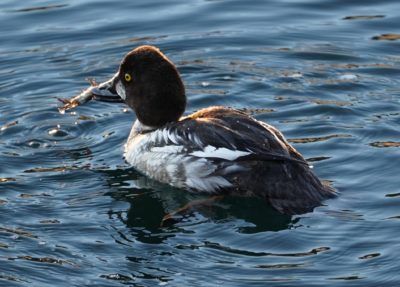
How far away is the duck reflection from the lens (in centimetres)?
1019

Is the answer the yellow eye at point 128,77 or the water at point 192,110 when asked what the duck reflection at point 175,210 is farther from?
the yellow eye at point 128,77

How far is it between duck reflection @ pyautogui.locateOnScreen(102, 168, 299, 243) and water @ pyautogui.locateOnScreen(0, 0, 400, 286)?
21mm

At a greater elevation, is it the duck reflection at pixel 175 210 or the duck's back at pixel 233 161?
the duck's back at pixel 233 161

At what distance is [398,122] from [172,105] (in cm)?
278

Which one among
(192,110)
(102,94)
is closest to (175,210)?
(102,94)

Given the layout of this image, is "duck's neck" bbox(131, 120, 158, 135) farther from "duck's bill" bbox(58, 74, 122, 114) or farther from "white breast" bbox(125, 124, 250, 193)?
"duck's bill" bbox(58, 74, 122, 114)

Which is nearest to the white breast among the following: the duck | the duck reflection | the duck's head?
the duck

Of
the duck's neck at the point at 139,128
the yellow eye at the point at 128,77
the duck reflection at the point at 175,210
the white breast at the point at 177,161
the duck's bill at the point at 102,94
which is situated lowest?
the duck reflection at the point at 175,210

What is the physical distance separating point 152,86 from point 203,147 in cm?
115

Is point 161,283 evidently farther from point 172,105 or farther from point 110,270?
point 172,105

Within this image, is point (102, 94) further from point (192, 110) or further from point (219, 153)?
point (219, 153)

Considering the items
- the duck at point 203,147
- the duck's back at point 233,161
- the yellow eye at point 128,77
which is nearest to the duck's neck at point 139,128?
the duck at point 203,147

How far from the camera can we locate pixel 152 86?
1159cm

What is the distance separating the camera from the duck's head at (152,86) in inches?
453
